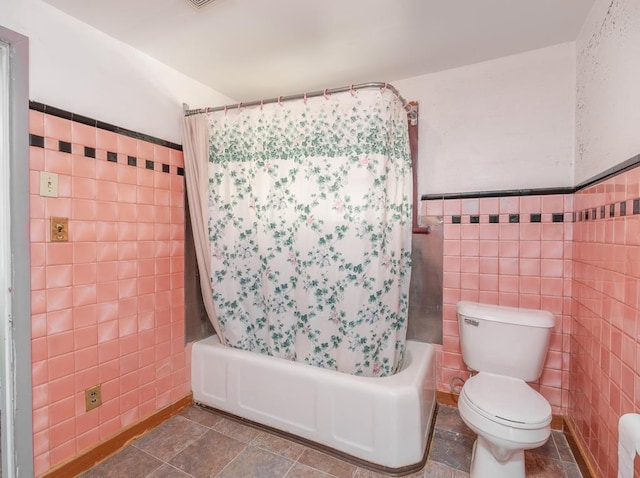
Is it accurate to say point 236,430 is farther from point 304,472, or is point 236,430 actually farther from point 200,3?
point 200,3

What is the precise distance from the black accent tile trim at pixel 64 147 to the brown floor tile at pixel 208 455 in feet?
5.30

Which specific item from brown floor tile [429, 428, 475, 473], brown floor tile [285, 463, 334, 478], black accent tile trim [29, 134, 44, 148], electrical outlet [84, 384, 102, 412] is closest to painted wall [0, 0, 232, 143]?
black accent tile trim [29, 134, 44, 148]

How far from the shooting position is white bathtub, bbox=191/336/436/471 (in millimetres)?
1504

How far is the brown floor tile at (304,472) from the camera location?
1.50 metres

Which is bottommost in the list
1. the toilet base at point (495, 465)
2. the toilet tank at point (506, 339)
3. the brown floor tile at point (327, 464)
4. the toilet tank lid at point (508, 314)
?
the brown floor tile at point (327, 464)

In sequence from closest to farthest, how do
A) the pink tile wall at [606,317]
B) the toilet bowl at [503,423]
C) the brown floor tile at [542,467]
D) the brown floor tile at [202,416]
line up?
the pink tile wall at [606,317], the toilet bowl at [503,423], the brown floor tile at [542,467], the brown floor tile at [202,416]

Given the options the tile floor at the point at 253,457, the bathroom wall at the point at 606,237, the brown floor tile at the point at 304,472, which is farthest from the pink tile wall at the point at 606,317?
the brown floor tile at the point at 304,472

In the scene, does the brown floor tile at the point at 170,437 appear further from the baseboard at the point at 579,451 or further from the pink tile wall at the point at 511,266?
the baseboard at the point at 579,451

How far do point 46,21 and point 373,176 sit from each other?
1.66 metres

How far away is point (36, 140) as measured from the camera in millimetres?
1348

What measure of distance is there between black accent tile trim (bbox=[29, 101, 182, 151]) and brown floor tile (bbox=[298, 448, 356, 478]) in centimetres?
197

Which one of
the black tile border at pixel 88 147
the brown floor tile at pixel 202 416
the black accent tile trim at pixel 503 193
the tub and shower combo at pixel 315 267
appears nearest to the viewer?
the black tile border at pixel 88 147

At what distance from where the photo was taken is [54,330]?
1420 mm

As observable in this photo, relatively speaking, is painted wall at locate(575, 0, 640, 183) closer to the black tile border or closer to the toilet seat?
the toilet seat
